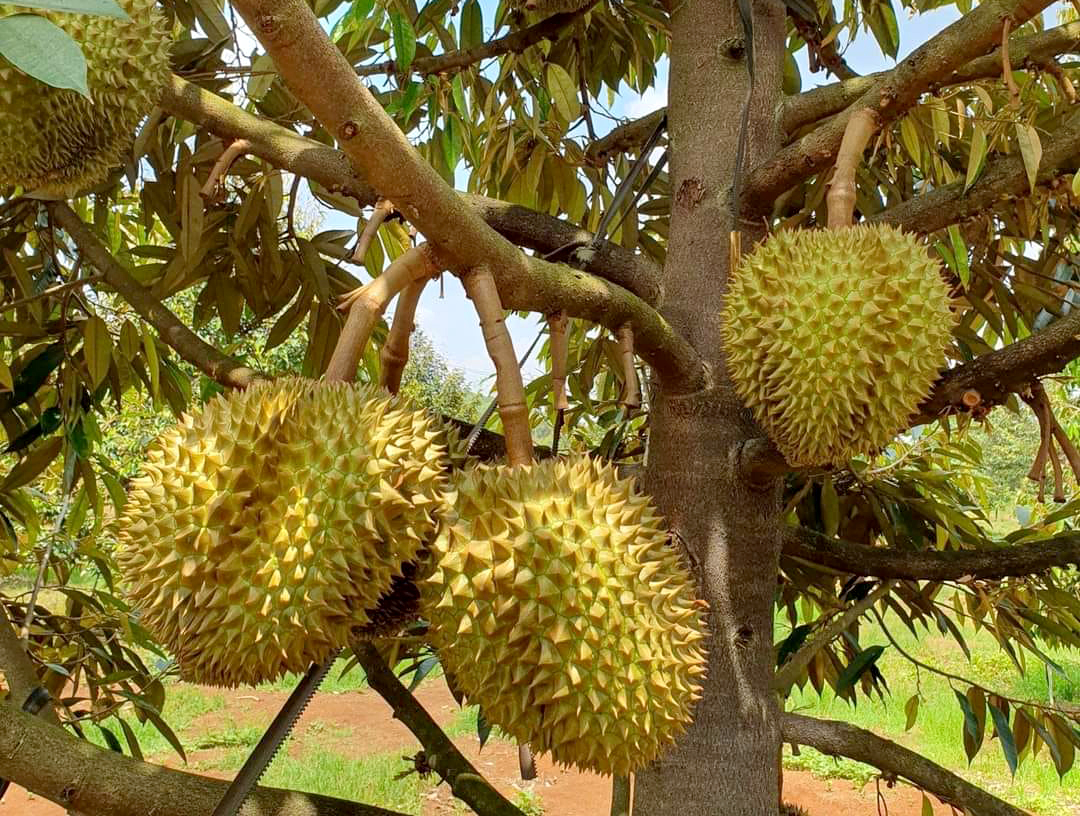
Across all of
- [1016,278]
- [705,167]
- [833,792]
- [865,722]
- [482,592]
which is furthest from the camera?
[865,722]

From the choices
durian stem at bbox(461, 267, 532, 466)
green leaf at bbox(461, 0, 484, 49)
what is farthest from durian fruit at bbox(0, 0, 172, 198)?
green leaf at bbox(461, 0, 484, 49)

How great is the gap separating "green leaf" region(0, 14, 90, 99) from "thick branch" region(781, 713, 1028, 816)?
3.45 ft

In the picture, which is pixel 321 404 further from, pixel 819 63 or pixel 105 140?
pixel 819 63

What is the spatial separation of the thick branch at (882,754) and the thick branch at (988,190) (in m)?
0.63

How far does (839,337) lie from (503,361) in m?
0.34

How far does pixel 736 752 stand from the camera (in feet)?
3.24

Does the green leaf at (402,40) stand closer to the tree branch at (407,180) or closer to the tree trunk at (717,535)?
the tree trunk at (717,535)

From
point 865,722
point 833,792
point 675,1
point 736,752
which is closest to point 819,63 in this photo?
point 675,1

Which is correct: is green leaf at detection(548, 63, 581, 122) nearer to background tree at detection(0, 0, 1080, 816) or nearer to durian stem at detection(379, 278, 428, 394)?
background tree at detection(0, 0, 1080, 816)

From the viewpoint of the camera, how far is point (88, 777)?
76 centimetres

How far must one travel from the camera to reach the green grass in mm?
4215

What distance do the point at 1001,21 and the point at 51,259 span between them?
1.35 meters

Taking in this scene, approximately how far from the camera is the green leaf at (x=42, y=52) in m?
0.35

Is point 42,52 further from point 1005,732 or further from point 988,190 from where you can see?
point 1005,732
